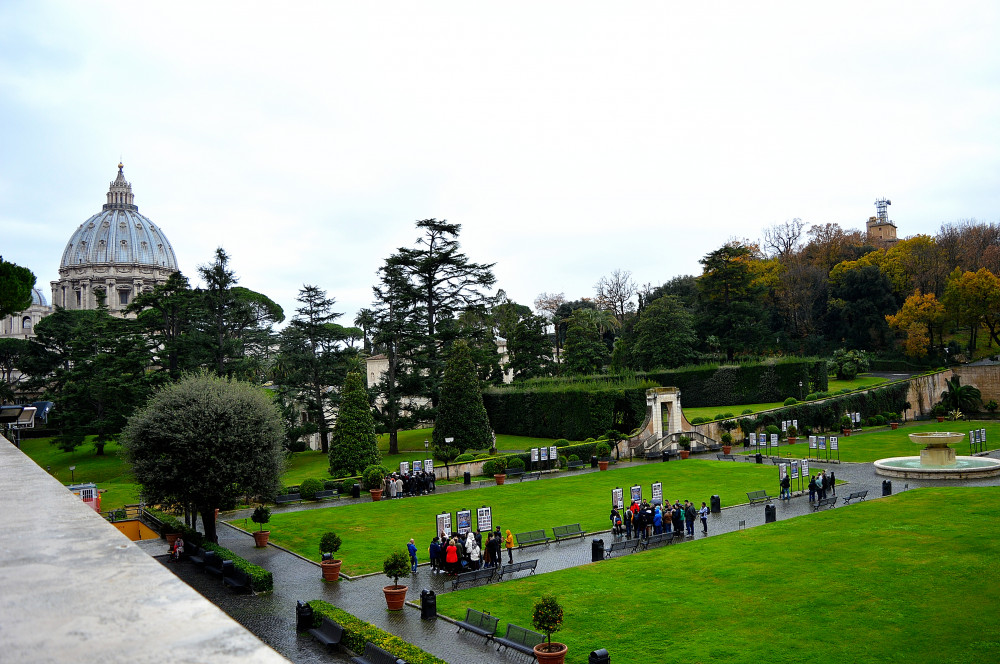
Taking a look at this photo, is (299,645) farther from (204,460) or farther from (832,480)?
(832,480)

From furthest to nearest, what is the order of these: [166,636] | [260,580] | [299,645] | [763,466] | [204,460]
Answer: [763,466] → [204,460] → [260,580] → [299,645] → [166,636]

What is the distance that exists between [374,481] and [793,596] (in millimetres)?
21575

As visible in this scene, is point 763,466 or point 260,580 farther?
point 763,466

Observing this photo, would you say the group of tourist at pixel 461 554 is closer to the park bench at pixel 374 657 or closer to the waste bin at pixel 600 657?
the park bench at pixel 374 657

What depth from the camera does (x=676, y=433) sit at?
46188 mm

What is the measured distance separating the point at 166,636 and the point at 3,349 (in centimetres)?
12486

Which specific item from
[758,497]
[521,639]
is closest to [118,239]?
[758,497]

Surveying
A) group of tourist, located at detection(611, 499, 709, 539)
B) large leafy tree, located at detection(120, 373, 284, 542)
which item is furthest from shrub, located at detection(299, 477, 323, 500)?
group of tourist, located at detection(611, 499, 709, 539)

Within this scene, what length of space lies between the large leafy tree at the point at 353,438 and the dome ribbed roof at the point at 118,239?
129822 millimetres

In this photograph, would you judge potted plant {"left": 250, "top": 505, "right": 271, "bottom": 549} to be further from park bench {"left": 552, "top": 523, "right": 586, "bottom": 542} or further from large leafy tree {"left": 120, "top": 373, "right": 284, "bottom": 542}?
park bench {"left": 552, "top": 523, "right": 586, "bottom": 542}

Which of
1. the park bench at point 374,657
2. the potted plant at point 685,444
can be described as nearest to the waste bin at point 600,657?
the park bench at point 374,657

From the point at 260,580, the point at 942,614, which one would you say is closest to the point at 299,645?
the point at 260,580

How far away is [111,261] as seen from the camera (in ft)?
482

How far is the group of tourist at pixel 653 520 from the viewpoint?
78.5ft
